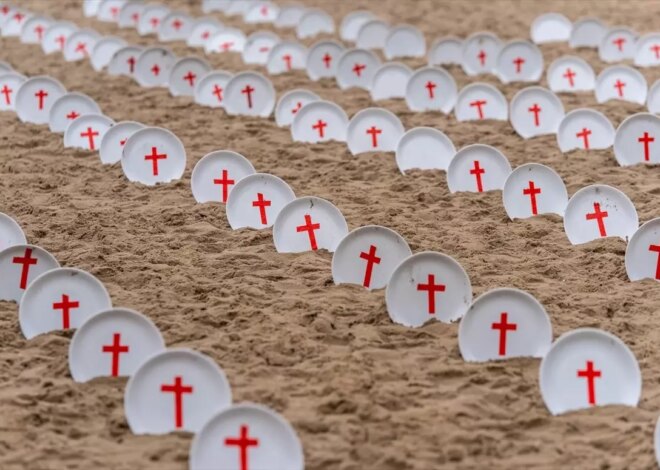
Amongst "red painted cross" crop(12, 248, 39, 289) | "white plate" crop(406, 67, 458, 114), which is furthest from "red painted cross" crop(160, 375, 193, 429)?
"white plate" crop(406, 67, 458, 114)

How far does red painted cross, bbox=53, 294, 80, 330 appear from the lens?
6488 mm

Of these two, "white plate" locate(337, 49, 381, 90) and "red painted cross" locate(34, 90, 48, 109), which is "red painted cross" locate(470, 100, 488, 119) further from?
"red painted cross" locate(34, 90, 48, 109)

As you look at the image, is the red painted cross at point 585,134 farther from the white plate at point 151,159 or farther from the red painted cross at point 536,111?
the white plate at point 151,159

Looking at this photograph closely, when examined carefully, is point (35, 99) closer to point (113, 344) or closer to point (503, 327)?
point (113, 344)

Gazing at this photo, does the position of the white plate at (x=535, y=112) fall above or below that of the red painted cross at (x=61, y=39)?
below

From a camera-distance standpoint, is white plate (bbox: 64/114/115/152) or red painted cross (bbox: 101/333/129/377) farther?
white plate (bbox: 64/114/115/152)

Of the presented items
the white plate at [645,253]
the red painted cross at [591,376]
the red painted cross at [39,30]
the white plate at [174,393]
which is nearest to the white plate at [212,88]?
the red painted cross at [39,30]

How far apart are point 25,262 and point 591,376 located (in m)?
3.36

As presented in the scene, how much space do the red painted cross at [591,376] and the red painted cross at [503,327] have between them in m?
0.54

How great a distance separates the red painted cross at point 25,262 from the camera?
22.6 feet

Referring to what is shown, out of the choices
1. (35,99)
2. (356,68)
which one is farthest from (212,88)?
(35,99)

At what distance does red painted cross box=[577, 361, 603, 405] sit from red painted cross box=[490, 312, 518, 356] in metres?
0.54

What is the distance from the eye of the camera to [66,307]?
6492 millimetres

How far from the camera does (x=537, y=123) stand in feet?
33.7
